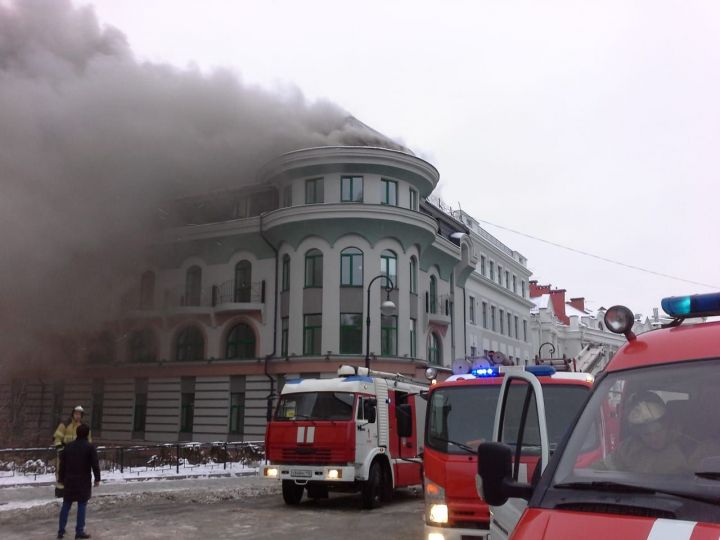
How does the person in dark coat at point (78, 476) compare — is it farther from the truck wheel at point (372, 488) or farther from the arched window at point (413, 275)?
the arched window at point (413, 275)

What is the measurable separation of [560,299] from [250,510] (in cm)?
5733

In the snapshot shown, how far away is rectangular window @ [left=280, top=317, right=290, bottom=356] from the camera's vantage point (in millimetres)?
30719

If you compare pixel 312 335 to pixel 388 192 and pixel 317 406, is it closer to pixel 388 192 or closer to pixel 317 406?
pixel 388 192

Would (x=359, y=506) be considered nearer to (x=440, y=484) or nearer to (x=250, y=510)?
(x=250, y=510)

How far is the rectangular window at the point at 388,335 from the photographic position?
29.7 meters

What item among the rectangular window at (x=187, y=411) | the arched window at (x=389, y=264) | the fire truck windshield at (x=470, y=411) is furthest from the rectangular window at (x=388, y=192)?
the fire truck windshield at (x=470, y=411)

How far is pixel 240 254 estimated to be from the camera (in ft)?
109

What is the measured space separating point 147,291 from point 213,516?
21.5 m

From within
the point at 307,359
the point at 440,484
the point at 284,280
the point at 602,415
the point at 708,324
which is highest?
the point at 284,280

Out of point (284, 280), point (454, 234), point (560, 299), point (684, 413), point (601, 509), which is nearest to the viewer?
point (601, 509)

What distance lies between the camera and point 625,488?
2.56 meters

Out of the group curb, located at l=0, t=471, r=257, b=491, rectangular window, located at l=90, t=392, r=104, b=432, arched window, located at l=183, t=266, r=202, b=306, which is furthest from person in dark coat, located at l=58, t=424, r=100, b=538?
rectangular window, located at l=90, t=392, r=104, b=432

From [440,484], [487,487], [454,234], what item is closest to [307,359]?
[454,234]

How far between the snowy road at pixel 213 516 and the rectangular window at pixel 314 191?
1634 centimetres
